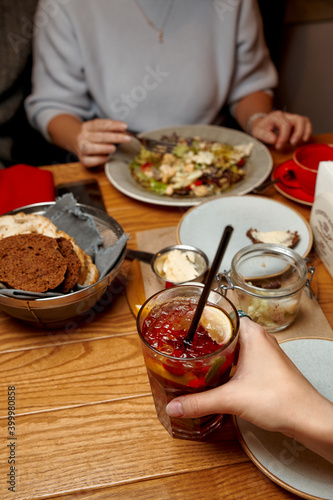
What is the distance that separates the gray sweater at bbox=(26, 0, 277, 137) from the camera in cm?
194

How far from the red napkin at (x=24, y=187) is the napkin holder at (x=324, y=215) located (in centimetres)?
89

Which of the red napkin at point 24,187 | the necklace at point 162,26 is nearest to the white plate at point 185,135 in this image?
the red napkin at point 24,187

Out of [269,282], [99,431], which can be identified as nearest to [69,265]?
[99,431]

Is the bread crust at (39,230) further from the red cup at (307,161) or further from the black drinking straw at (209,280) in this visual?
the red cup at (307,161)

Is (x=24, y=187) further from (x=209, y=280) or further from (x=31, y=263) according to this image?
(x=209, y=280)

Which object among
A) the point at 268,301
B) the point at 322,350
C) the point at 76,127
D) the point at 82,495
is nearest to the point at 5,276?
the point at 82,495

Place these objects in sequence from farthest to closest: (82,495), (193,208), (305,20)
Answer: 1. (305,20)
2. (193,208)
3. (82,495)

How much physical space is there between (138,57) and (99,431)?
5.76ft

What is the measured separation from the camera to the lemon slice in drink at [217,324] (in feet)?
2.36

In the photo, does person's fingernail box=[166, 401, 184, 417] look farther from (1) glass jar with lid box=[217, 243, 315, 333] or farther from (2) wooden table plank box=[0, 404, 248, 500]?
(1) glass jar with lid box=[217, 243, 315, 333]

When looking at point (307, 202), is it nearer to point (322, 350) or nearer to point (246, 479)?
point (322, 350)

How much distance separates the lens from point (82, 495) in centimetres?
72

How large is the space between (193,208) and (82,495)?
2.91 ft

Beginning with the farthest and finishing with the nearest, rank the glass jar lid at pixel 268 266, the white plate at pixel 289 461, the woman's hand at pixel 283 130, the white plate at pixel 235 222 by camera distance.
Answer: the woman's hand at pixel 283 130
the white plate at pixel 235 222
the glass jar lid at pixel 268 266
the white plate at pixel 289 461
